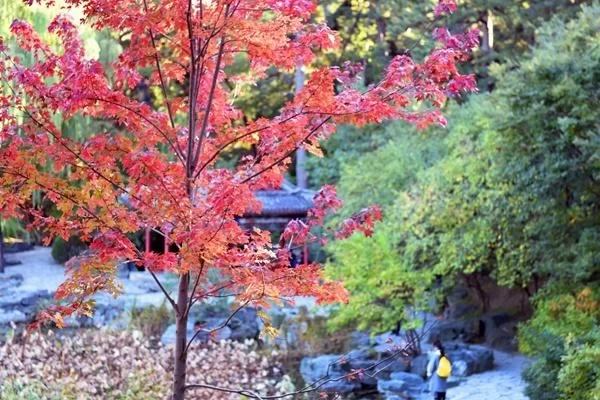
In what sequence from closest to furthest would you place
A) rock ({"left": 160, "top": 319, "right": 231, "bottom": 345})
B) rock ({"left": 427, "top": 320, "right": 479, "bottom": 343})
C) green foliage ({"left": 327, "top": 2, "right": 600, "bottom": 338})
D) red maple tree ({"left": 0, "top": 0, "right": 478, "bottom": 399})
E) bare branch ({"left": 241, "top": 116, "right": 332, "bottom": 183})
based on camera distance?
red maple tree ({"left": 0, "top": 0, "right": 478, "bottom": 399}) → bare branch ({"left": 241, "top": 116, "right": 332, "bottom": 183}) → green foliage ({"left": 327, "top": 2, "right": 600, "bottom": 338}) → rock ({"left": 160, "top": 319, "right": 231, "bottom": 345}) → rock ({"left": 427, "top": 320, "right": 479, "bottom": 343})

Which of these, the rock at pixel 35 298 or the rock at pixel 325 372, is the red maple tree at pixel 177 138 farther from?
the rock at pixel 35 298

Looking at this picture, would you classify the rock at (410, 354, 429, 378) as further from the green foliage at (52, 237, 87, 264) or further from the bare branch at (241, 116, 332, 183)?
the green foliage at (52, 237, 87, 264)

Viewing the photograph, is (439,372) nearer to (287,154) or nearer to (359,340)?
(359,340)

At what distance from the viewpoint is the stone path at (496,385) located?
1019 cm

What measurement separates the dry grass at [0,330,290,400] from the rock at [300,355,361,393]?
5.07 ft

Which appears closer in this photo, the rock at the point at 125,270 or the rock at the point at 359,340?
the rock at the point at 359,340

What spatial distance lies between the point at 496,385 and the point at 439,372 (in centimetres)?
163

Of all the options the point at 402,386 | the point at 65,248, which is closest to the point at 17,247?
the point at 65,248

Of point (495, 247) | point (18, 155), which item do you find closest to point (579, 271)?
point (495, 247)

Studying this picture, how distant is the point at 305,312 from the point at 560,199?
529 cm

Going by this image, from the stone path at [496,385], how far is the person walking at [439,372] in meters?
0.77

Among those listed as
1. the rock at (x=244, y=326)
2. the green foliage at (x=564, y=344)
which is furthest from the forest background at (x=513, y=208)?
the rock at (x=244, y=326)

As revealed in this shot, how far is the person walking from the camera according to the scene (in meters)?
9.34

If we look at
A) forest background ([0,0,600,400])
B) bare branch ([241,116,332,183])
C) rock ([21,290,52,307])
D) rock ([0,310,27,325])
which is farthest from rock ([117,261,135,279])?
bare branch ([241,116,332,183])
